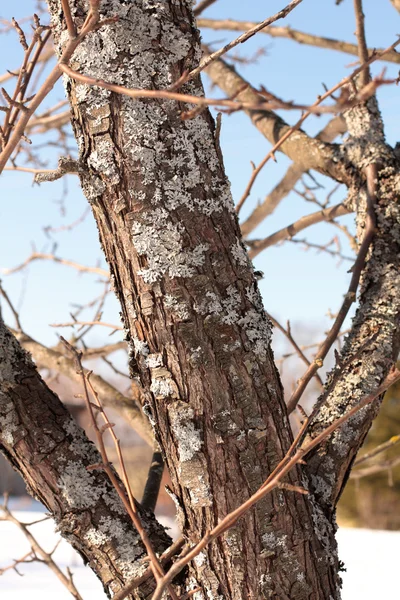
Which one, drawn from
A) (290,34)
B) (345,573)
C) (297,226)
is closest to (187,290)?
(297,226)

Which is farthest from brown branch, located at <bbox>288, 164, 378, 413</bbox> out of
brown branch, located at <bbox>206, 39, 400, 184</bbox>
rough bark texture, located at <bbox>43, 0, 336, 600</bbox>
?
rough bark texture, located at <bbox>43, 0, 336, 600</bbox>

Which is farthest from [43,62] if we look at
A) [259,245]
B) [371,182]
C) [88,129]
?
[88,129]

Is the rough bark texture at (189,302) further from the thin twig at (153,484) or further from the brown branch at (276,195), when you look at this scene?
the brown branch at (276,195)

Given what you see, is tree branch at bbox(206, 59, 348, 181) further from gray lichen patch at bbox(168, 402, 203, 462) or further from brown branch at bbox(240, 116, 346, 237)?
gray lichen patch at bbox(168, 402, 203, 462)

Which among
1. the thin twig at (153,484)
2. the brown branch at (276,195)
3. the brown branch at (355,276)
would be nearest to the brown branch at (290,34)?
the brown branch at (276,195)

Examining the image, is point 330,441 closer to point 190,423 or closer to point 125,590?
point 190,423

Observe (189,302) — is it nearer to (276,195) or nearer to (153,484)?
(153,484)

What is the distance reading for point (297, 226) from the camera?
2.24 m

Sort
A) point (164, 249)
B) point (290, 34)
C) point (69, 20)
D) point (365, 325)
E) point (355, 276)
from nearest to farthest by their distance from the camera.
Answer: point (69, 20) < point (164, 249) < point (365, 325) < point (355, 276) < point (290, 34)

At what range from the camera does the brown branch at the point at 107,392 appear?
6.02ft

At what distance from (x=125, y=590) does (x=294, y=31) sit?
2403 mm

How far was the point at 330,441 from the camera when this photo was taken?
116 cm

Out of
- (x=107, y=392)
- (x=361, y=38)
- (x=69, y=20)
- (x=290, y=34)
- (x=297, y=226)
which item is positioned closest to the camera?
(x=69, y=20)

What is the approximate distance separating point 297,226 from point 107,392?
0.96 m
